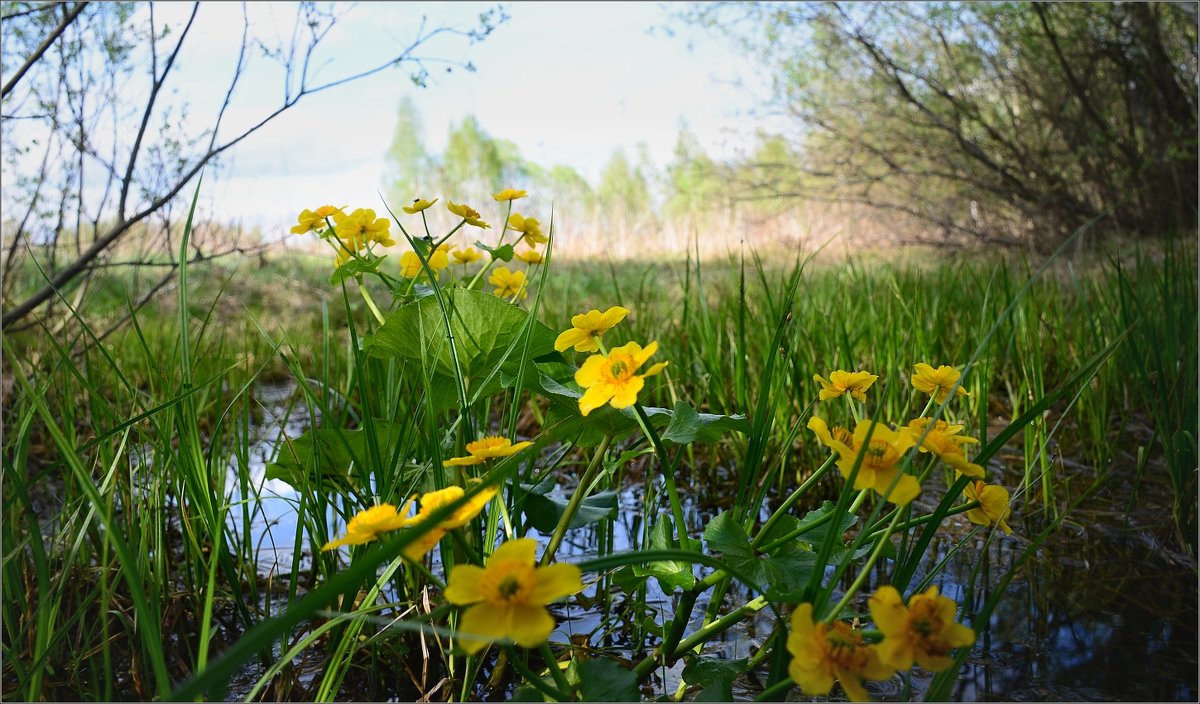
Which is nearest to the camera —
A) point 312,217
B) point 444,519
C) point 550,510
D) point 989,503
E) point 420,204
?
point 444,519

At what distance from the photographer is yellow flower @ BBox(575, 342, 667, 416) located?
640 mm

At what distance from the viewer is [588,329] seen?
0.81 m

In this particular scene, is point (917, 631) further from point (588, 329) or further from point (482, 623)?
point (588, 329)

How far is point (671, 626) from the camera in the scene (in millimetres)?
808

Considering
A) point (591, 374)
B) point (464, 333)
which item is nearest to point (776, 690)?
point (591, 374)

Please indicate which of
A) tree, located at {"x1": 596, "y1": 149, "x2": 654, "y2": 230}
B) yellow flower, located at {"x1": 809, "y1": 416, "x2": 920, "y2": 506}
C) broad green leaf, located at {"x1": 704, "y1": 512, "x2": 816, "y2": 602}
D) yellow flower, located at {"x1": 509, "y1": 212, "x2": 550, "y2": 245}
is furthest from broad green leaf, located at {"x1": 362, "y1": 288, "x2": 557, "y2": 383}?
tree, located at {"x1": 596, "y1": 149, "x2": 654, "y2": 230}

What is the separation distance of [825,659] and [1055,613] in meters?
0.75

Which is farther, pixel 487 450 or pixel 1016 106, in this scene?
pixel 1016 106

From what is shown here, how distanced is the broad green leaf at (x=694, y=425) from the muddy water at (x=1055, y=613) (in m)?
0.26

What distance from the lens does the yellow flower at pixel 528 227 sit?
120 cm

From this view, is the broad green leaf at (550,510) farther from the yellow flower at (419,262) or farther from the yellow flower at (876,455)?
the yellow flower at (419,262)

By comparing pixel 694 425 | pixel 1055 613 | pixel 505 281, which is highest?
pixel 505 281

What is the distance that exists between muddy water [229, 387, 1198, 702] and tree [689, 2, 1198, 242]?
4.69 meters

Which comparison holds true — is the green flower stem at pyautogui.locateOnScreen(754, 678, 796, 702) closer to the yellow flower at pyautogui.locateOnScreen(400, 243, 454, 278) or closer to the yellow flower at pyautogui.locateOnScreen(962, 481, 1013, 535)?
the yellow flower at pyautogui.locateOnScreen(962, 481, 1013, 535)
